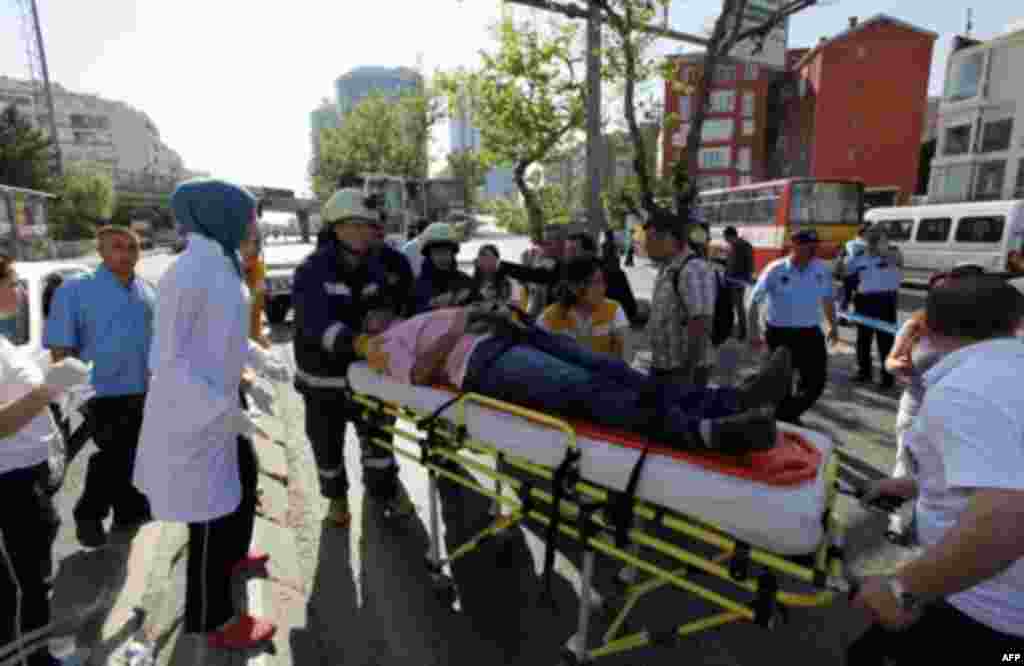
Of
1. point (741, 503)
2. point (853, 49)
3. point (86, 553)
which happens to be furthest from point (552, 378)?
point (853, 49)

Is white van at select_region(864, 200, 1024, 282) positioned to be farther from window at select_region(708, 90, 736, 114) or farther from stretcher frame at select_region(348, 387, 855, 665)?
window at select_region(708, 90, 736, 114)

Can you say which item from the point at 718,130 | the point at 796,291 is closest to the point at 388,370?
the point at 796,291

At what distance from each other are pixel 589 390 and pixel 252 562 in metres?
2.08

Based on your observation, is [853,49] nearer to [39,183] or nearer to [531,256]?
[531,256]

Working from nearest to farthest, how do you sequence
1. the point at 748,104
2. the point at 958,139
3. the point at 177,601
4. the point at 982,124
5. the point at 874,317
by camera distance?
1. the point at 177,601
2. the point at 874,317
3. the point at 982,124
4. the point at 958,139
5. the point at 748,104

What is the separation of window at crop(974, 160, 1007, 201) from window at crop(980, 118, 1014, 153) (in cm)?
75

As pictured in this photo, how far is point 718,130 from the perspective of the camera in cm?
4684

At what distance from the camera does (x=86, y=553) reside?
10.3ft

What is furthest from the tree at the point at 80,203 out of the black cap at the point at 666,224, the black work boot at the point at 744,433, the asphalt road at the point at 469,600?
the black work boot at the point at 744,433

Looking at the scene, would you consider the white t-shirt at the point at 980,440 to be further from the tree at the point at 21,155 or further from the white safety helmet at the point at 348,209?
the tree at the point at 21,155

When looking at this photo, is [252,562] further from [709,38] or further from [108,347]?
[709,38]

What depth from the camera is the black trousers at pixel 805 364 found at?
479 centimetres

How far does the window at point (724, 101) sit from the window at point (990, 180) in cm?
2008

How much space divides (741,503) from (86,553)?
3457 millimetres
